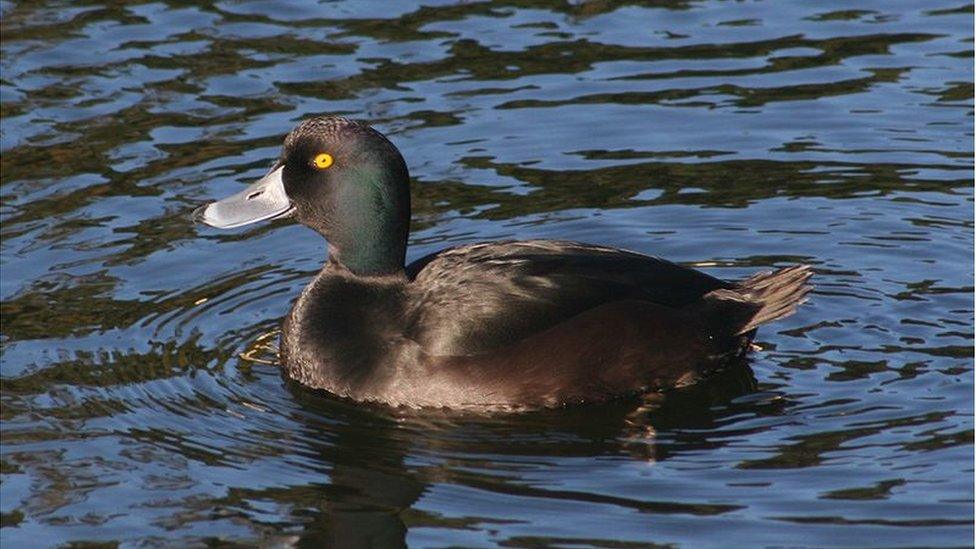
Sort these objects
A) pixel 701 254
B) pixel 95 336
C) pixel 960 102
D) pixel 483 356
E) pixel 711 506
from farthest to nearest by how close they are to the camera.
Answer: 1. pixel 960 102
2. pixel 701 254
3. pixel 95 336
4. pixel 483 356
5. pixel 711 506

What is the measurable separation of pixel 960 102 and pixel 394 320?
4878 millimetres

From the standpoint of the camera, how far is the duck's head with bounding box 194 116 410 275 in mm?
9500

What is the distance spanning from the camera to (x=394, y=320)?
9281 mm

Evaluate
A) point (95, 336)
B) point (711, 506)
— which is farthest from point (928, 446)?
point (95, 336)

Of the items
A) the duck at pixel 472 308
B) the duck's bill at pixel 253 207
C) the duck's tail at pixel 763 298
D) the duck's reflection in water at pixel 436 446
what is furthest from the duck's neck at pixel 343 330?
the duck's tail at pixel 763 298

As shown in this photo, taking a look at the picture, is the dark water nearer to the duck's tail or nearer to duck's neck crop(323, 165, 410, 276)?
the duck's tail

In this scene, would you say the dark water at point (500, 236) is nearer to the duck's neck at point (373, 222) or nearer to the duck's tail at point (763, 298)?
the duck's tail at point (763, 298)

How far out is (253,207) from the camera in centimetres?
984

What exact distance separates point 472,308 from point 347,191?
0.94m

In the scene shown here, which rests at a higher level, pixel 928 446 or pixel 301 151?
pixel 301 151

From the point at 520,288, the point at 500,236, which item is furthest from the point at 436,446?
the point at 500,236

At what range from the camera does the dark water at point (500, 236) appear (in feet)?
26.5

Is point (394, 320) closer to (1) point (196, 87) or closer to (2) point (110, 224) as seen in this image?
(2) point (110, 224)

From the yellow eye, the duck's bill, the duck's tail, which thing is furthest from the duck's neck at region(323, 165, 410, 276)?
the duck's tail
